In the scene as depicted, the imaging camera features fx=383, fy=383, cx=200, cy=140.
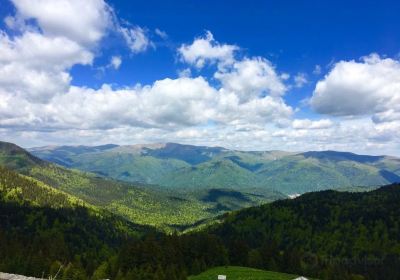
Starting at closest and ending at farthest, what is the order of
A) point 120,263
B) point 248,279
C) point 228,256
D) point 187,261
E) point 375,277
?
point 248,279
point 120,263
point 187,261
point 228,256
point 375,277

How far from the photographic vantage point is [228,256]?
16400 centimetres

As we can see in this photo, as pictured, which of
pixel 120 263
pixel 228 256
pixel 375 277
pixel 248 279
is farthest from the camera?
pixel 375 277

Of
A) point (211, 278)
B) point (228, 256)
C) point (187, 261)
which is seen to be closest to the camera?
point (211, 278)

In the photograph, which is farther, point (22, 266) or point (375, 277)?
point (375, 277)

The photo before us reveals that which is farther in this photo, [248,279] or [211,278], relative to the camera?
[211,278]

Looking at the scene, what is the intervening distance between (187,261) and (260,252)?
108 feet

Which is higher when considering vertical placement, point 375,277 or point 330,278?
point 330,278

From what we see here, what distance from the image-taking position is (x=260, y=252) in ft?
539

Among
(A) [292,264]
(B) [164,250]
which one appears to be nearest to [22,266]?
(B) [164,250]

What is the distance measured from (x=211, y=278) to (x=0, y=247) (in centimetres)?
10308

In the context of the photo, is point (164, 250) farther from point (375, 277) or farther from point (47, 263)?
point (375, 277)

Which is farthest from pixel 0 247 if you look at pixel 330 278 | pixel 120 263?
pixel 330 278

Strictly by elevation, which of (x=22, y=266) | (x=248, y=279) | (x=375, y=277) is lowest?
(x=375, y=277)

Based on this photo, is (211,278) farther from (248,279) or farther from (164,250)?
(164,250)
